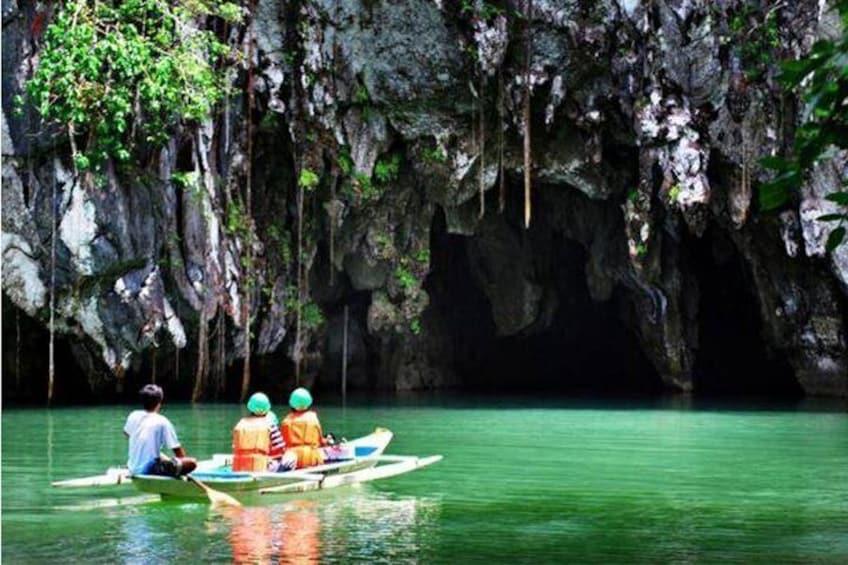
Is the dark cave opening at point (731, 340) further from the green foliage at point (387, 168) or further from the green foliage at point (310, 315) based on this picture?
the green foliage at point (310, 315)

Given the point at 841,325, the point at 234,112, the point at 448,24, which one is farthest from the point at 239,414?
the point at 841,325

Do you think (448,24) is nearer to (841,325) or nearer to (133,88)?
(133,88)

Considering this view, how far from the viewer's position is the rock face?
2244 cm

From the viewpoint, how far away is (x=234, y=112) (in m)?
23.9

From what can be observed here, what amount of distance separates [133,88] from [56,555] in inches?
534

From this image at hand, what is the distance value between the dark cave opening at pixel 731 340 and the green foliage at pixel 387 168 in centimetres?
748

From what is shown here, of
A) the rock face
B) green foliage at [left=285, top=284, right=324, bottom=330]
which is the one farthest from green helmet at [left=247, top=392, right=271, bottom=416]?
green foliage at [left=285, top=284, right=324, bottom=330]

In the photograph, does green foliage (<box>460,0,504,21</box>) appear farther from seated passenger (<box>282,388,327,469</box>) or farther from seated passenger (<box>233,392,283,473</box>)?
seated passenger (<box>233,392,283,473</box>)

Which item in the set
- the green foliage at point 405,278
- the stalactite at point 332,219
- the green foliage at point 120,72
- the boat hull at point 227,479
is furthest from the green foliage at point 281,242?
the boat hull at point 227,479

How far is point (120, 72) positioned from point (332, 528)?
12.5 m

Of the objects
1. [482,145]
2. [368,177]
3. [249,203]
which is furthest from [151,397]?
[482,145]

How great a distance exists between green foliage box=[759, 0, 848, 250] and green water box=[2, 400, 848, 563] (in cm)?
577

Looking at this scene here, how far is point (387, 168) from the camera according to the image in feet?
84.6

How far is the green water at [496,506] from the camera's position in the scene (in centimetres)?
877
